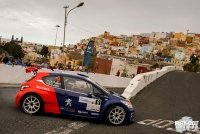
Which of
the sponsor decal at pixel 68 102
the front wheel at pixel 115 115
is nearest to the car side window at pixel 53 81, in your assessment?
the sponsor decal at pixel 68 102

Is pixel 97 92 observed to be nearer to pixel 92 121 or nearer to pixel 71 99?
pixel 71 99

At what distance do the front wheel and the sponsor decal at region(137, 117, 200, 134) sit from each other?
0.93 meters

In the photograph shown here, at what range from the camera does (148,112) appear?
32.0ft

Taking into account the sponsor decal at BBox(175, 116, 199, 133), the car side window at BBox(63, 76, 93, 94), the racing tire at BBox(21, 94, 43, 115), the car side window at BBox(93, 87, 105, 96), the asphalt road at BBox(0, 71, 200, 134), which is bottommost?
the sponsor decal at BBox(175, 116, 199, 133)

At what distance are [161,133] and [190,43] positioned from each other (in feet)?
656

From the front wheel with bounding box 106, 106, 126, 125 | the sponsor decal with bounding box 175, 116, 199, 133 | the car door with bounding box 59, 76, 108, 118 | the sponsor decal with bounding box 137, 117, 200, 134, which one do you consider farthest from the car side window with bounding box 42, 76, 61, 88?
the sponsor decal with bounding box 175, 116, 199, 133

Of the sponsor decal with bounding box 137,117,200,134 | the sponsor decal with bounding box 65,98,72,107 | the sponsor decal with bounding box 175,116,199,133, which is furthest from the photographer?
the sponsor decal with bounding box 175,116,199,133

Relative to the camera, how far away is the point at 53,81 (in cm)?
745

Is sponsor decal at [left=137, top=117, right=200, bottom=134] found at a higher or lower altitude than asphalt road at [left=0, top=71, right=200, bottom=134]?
lower

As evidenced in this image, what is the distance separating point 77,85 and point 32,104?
1.44 meters

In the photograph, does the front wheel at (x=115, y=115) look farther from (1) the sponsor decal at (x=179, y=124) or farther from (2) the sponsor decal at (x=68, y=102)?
(2) the sponsor decal at (x=68, y=102)

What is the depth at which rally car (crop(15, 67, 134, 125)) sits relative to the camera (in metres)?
7.26

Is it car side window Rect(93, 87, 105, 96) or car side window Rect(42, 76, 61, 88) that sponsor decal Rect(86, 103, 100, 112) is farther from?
car side window Rect(42, 76, 61, 88)

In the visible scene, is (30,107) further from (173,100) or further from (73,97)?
(173,100)
